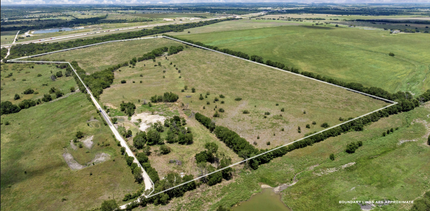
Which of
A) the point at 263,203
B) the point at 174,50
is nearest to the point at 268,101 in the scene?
the point at 263,203

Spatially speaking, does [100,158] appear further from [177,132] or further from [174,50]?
[174,50]

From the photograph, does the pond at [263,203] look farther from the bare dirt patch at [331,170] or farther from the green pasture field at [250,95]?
the green pasture field at [250,95]

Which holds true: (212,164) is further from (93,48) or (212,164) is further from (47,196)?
(93,48)

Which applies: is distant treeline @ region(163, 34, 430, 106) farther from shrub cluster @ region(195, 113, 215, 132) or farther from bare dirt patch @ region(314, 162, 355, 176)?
shrub cluster @ region(195, 113, 215, 132)

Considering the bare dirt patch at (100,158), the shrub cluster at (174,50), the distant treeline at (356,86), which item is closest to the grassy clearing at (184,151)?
the bare dirt patch at (100,158)

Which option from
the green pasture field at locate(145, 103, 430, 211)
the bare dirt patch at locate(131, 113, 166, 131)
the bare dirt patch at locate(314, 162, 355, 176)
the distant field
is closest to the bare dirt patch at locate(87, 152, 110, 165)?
the bare dirt patch at locate(131, 113, 166, 131)

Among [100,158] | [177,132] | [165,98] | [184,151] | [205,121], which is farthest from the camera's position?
[165,98]

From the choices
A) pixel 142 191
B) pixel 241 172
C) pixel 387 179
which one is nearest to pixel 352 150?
pixel 387 179
